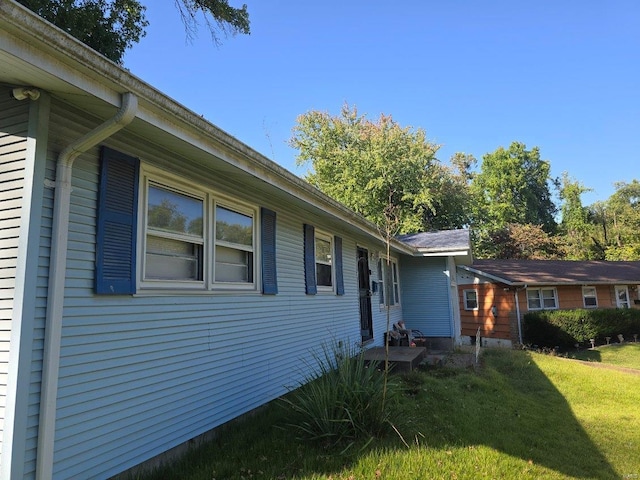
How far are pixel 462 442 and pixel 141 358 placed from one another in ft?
10.9

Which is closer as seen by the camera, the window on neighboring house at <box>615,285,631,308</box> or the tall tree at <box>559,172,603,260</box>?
the window on neighboring house at <box>615,285,631,308</box>

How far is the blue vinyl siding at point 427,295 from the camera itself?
12.4m

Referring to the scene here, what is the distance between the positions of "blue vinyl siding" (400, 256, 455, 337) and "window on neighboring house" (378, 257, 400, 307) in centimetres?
54

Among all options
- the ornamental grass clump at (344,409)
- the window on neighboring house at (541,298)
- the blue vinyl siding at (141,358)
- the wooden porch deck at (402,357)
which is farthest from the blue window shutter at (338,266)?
the window on neighboring house at (541,298)

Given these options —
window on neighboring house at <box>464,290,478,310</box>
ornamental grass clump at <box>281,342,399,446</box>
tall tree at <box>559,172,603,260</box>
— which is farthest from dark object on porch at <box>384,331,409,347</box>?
tall tree at <box>559,172,603,260</box>

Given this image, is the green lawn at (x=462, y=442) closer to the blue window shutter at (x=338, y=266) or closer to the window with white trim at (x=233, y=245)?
the window with white trim at (x=233, y=245)

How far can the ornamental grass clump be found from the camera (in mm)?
3848

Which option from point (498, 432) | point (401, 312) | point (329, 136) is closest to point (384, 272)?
point (401, 312)

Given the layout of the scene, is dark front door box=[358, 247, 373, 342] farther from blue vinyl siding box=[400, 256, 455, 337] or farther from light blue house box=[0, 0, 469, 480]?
light blue house box=[0, 0, 469, 480]

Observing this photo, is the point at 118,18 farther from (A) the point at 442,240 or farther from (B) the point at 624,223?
(B) the point at 624,223

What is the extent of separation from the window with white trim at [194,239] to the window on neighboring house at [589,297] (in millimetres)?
18762

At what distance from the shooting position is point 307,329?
6461 millimetres

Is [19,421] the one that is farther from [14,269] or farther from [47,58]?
[47,58]

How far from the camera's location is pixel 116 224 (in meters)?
3.17
